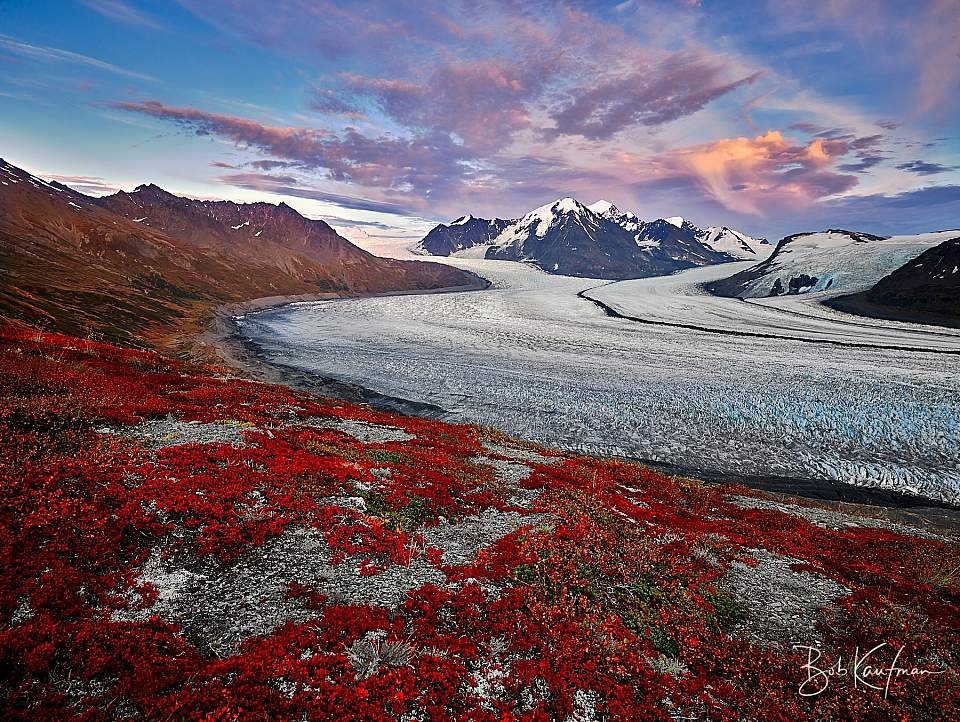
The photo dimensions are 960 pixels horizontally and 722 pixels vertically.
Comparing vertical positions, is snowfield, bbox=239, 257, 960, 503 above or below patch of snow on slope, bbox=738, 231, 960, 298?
below

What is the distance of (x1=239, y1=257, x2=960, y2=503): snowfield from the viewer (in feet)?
103

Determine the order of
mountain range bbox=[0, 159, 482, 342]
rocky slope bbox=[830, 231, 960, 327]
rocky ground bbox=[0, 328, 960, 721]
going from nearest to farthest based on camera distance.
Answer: rocky ground bbox=[0, 328, 960, 721], mountain range bbox=[0, 159, 482, 342], rocky slope bbox=[830, 231, 960, 327]

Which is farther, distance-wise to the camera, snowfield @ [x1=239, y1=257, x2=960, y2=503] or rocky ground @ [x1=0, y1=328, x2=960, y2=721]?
snowfield @ [x1=239, y1=257, x2=960, y2=503]

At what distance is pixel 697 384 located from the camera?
44375mm

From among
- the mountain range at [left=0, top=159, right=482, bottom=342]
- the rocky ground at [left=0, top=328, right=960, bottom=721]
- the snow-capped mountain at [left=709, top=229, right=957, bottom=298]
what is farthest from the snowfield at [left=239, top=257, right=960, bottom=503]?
the snow-capped mountain at [left=709, top=229, right=957, bottom=298]

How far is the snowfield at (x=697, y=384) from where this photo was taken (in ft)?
103

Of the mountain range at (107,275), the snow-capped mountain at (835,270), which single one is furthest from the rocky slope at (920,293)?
the mountain range at (107,275)

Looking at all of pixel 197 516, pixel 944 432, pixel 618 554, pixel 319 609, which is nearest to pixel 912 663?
pixel 618 554

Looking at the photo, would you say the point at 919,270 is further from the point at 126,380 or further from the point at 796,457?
the point at 126,380

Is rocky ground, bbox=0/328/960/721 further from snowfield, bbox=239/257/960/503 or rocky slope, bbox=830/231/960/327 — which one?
rocky slope, bbox=830/231/960/327

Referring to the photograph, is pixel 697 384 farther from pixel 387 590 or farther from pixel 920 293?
pixel 920 293

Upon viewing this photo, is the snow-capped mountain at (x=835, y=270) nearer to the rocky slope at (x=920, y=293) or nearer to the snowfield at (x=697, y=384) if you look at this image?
the rocky slope at (x=920, y=293)
